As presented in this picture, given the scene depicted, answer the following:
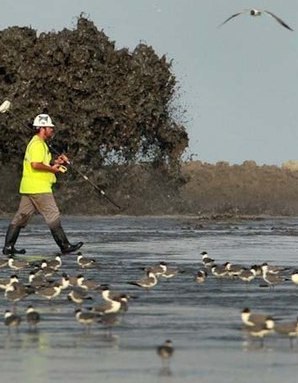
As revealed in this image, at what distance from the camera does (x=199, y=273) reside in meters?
21.7

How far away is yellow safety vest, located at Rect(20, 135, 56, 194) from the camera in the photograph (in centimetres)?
2720

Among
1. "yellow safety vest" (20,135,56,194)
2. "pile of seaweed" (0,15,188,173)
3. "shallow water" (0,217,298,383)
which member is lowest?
"shallow water" (0,217,298,383)

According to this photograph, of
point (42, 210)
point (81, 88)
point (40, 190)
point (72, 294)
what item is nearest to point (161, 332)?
point (72, 294)

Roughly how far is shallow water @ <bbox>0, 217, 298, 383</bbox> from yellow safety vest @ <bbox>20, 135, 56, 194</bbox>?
1.15 metres

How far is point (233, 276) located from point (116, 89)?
27434 millimetres

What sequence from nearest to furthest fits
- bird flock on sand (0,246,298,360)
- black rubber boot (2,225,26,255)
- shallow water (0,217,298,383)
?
shallow water (0,217,298,383) → bird flock on sand (0,246,298,360) → black rubber boot (2,225,26,255)

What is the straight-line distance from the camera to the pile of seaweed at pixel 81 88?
48000mm

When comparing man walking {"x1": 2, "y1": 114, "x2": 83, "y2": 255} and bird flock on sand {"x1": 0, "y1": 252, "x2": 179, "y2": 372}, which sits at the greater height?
man walking {"x1": 2, "y1": 114, "x2": 83, "y2": 255}

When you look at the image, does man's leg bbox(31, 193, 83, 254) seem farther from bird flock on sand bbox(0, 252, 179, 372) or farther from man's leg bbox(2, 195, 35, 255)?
bird flock on sand bbox(0, 252, 179, 372)

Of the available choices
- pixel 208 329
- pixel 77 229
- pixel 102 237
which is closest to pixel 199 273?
pixel 208 329

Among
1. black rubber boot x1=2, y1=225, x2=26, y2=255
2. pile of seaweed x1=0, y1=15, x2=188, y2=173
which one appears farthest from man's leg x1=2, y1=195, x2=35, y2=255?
pile of seaweed x1=0, y1=15, x2=188, y2=173

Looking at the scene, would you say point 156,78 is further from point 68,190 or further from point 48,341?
point 48,341

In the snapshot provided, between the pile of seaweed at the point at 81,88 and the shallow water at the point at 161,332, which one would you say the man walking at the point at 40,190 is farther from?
the pile of seaweed at the point at 81,88

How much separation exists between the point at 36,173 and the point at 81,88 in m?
20.9
